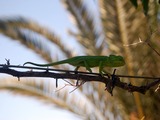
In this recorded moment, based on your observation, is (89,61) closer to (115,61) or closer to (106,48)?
(115,61)

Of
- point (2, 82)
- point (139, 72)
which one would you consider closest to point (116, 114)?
point (139, 72)

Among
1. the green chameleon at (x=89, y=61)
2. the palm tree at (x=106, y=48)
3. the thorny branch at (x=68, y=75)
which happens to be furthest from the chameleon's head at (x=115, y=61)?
the palm tree at (x=106, y=48)

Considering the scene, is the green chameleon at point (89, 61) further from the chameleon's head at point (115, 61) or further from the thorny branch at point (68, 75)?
the thorny branch at point (68, 75)

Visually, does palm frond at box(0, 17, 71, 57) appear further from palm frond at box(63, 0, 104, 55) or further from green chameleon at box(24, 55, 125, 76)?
green chameleon at box(24, 55, 125, 76)

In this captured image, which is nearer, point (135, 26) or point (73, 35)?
point (135, 26)

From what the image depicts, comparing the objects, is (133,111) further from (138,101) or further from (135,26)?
(135,26)

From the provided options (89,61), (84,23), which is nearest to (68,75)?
(89,61)

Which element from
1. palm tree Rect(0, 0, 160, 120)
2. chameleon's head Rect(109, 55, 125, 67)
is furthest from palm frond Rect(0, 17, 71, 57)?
chameleon's head Rect(109, 55, 125, 67)

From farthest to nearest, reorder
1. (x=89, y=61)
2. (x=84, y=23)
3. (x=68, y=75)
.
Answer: (x=84, y=23) < (x=89, y=61) < (x=68, y=75)

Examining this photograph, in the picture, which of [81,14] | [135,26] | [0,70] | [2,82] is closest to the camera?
[0,70]
